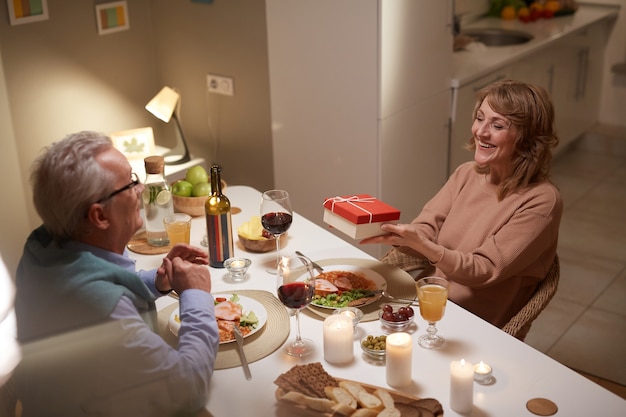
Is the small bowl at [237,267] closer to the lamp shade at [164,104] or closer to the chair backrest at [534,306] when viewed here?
the chair backrest at [534,306]

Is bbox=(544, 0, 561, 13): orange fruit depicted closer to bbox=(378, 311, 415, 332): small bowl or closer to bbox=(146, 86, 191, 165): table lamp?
bbox=(146, 86, 191, 165): table lamp

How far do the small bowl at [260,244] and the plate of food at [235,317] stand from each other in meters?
0.34

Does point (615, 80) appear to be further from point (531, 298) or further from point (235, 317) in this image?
point (235, 317)

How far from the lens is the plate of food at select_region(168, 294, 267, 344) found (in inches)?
71.1

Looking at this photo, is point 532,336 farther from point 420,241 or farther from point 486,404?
point 486,404

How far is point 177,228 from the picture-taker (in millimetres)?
2277

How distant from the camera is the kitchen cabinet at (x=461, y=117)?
3.74 m

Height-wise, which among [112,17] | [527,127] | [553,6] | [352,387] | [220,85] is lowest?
[352,387]

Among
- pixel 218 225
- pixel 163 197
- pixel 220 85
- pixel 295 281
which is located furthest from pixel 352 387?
pixel 220 85

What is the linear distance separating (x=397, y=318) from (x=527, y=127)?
28.9 inches

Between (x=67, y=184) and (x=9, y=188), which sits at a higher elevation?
(x=67, y=184)

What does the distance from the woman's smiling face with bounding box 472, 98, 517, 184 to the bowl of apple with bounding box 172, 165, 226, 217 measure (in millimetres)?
820

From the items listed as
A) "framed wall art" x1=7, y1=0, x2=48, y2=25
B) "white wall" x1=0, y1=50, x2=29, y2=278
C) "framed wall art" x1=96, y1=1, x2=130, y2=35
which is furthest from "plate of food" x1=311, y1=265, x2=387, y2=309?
"framed wall art" x1=96, y1=1, x2=130, y2=35

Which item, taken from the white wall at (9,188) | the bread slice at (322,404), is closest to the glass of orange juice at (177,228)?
the bread slice at (322,404)
